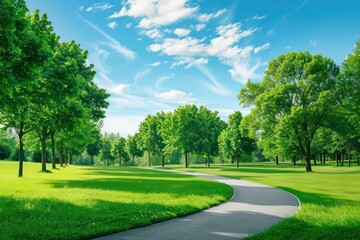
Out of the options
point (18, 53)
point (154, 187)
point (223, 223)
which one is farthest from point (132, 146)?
point (223, 223)

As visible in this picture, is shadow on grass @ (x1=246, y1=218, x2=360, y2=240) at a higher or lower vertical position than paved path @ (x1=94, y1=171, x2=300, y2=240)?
higher

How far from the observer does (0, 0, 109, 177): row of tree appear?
12.9 m

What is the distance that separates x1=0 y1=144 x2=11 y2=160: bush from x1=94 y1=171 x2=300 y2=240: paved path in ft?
262

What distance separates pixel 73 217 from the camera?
1139 cm

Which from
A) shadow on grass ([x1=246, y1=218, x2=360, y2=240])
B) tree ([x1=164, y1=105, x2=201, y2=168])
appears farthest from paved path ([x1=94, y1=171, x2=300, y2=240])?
tree ([x1=164, y1=105, x2=201, y2=168])

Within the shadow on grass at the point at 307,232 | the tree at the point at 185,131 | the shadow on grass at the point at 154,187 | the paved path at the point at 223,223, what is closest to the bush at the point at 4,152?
the tree at the point at 185,131

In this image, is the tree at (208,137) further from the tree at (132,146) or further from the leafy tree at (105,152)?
the leafy tree at (105,152)

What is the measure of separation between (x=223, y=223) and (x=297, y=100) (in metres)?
40.5

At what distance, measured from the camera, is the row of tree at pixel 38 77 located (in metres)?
12.9

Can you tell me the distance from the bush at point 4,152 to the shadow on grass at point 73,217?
75.1 meters

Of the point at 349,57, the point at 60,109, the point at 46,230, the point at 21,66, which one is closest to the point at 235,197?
the point at 46,230

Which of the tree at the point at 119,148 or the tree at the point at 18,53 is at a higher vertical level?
the tree at the point at 18,53

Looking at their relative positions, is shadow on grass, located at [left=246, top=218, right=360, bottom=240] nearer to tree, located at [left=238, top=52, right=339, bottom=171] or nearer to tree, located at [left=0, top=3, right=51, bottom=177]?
tree, located at [left=0, top=3, right=51, bottom=177]

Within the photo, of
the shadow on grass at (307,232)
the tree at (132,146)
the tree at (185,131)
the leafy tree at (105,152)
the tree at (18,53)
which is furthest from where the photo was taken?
the leafy tree at (105,152)
